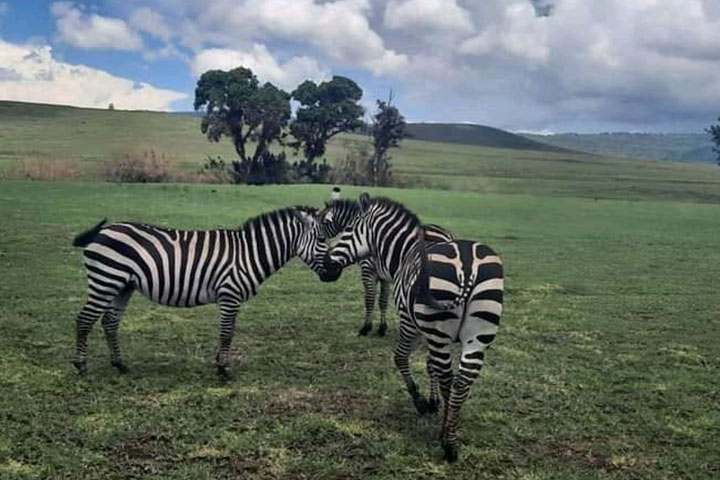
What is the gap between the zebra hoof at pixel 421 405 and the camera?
6.36 metres

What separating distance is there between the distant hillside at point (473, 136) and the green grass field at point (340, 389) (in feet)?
365

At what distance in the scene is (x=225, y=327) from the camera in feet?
23.3

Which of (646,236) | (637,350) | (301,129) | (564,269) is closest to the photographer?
(637,350)

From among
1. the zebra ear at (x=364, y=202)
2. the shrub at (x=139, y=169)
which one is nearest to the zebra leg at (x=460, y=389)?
the zebra ear at (x=364, y=202)

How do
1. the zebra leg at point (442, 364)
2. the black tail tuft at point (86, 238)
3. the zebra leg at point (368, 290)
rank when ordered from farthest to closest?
the zebra leg at point (368, 290)
the black tail tuft at point (86, 238)
the zebra leg at point (442, 364)

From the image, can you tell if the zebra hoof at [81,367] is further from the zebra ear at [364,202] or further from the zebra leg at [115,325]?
the zebra ear at [364,202]

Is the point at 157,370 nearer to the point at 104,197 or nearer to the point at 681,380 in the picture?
the point at 681,380

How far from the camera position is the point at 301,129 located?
51.6 meters

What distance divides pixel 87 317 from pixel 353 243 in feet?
9.32

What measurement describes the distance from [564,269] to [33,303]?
37.7ft

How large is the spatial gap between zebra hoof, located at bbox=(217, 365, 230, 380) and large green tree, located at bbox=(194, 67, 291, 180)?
41.1 m

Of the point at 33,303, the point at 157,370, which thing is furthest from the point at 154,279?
the point at 33,303

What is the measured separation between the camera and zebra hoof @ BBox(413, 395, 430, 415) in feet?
20.9

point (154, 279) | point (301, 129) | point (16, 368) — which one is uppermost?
point (301, 129)
